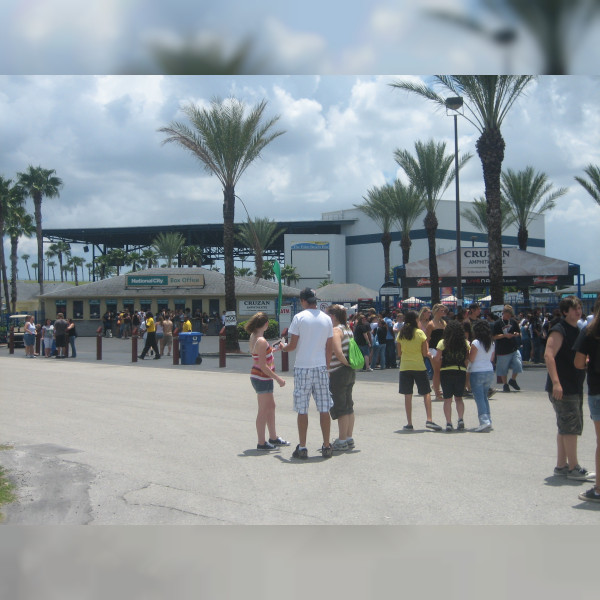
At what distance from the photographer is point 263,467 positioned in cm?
770

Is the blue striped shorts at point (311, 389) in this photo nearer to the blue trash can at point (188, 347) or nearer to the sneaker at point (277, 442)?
the sneaker at point (277, 442)

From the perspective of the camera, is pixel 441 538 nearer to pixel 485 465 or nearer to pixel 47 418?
pixel 485 465

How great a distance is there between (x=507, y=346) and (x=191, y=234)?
6420 centimetres

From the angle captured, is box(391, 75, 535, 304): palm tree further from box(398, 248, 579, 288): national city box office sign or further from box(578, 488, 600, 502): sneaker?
box(578, 488, 600, 502): sneaker

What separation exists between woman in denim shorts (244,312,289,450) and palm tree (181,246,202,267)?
6840 centimetres

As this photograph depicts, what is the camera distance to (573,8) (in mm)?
4754

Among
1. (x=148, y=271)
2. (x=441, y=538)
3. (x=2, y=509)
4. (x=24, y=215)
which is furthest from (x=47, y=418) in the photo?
(x=24, y=215)

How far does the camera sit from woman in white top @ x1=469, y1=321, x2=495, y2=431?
9.75 meters

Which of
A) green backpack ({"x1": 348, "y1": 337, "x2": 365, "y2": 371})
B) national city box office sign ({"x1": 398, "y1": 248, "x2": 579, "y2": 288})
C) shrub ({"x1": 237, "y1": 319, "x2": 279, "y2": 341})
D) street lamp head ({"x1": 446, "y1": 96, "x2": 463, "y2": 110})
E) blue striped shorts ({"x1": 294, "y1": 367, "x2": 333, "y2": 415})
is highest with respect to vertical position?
street lamp head ({"x1": 446, "y1": 96, "x2": 463, "y2": 110})

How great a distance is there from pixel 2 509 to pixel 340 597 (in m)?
3.41

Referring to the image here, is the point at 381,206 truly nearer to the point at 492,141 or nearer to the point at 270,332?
the point at 270,332

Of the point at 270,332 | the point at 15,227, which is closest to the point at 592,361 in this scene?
the point at 270,332

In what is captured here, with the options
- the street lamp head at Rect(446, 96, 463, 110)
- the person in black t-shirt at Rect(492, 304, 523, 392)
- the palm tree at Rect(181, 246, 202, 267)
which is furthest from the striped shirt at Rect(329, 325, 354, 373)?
the palm tree at Rect(181, 246, 202, 267)

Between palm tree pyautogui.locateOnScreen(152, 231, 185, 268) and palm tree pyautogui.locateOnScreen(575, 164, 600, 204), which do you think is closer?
palm tree pyautogui.locateOnScreen(575, 164, 600, 204)
